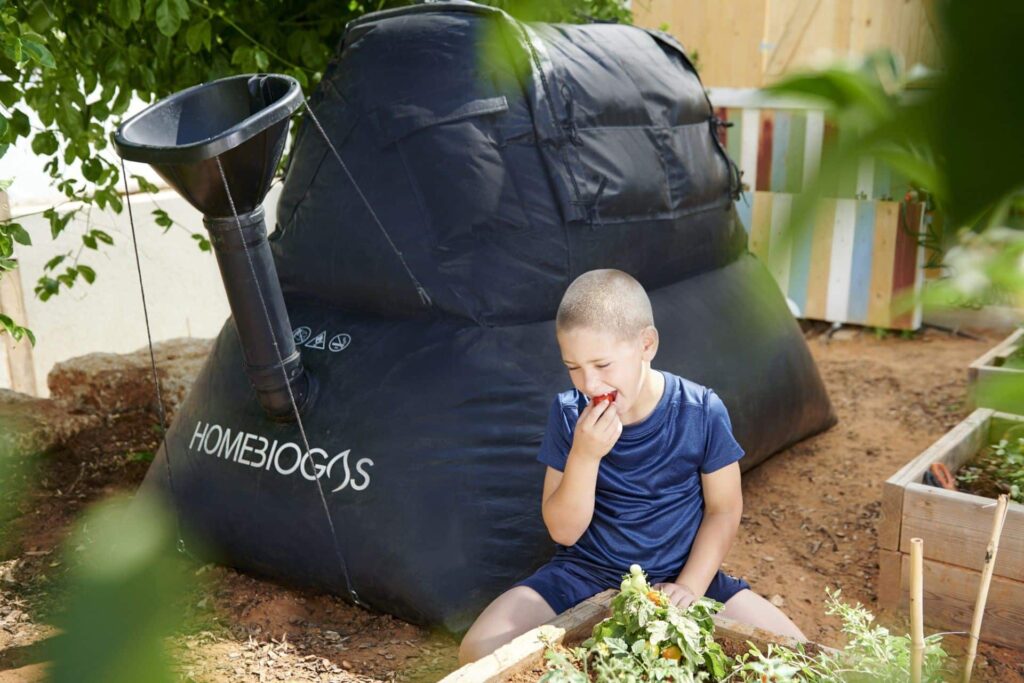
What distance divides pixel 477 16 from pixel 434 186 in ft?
1.47

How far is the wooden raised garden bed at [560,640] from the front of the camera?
1.83 m

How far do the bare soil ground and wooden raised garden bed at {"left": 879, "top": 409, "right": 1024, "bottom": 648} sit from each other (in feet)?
0.22

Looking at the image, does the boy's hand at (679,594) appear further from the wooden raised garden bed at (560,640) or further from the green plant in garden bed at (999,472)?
the green plant in garden bed at (999,472)

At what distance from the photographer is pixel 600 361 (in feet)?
6.78

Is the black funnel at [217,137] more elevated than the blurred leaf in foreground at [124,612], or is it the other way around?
the blurred leaf in foreground at [124,612]

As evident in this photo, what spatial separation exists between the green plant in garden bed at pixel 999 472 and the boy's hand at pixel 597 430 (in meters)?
1.29

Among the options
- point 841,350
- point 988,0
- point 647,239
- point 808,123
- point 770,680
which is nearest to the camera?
point 988,0

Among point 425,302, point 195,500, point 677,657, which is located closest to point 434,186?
point 425,302

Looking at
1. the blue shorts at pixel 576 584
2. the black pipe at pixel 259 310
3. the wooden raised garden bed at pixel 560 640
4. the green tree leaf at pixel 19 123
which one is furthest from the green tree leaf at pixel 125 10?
the wooden raised garden bed at pixel 560 640

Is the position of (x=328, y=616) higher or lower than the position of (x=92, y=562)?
lower

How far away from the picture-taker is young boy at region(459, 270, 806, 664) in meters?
2.15

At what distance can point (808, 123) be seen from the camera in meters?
0.34

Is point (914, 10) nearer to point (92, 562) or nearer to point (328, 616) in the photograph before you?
point (92, 562)

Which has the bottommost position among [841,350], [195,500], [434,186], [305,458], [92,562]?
[841,350]
